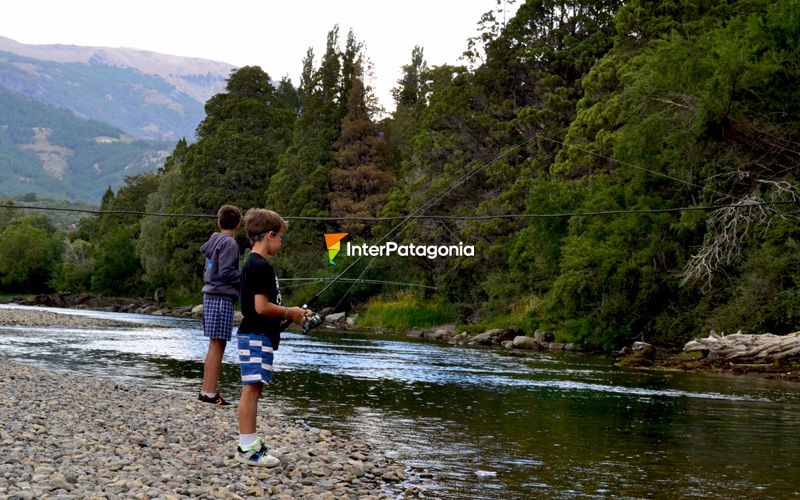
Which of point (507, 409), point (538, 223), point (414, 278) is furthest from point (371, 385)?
point (414, 278)

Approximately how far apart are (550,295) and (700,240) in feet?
19.7

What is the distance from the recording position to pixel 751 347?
20969 millimetres

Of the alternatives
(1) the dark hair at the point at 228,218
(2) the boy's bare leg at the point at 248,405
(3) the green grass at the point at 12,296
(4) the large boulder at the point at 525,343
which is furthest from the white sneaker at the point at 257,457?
(3) the green grass at the point at 12,296

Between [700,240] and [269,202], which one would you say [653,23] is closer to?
[700,240]

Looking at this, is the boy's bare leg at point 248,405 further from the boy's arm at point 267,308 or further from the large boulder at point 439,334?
the large boulder at point 439,334

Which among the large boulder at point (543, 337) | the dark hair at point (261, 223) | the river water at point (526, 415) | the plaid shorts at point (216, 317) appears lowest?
the river water at point (526, 415)

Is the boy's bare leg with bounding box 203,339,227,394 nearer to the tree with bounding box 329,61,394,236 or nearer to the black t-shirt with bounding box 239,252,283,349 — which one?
the black t-shirt with bounding box 239,252,283,349

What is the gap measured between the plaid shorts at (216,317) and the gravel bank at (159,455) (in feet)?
2.58

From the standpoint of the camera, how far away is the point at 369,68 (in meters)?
52.8

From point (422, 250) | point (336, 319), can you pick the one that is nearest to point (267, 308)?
point (422, 250)

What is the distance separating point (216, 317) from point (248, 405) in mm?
2483

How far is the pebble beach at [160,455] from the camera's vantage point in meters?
5.76

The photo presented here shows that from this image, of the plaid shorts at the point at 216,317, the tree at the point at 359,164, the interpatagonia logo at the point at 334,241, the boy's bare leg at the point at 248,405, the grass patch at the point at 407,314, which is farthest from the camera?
the interpatagonia logo at the point at 334,241

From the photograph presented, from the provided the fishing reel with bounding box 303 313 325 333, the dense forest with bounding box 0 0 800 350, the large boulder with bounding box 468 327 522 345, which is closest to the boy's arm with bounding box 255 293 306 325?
the fishing reel with bounding box 303 313 325 333
